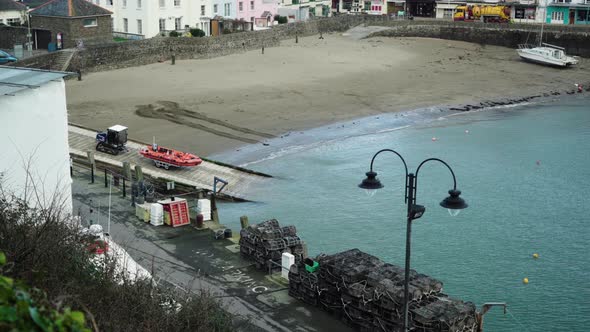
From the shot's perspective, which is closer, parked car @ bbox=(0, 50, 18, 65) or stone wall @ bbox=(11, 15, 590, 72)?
parked car @ bbox=(0, 50, 18, 65)

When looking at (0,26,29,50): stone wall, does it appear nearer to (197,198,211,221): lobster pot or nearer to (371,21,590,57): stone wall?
(197,198,211,221): lobster pot

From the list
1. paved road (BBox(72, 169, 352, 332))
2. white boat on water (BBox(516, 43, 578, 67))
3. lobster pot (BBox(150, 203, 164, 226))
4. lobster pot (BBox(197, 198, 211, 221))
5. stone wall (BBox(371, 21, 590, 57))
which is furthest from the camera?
stone wall (BBox(371, 21, 590, 57))

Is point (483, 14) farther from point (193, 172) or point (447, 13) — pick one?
point (193, 172)

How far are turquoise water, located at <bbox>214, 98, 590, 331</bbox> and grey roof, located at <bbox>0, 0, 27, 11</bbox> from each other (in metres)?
27.1

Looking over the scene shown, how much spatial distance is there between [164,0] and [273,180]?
29323 mm

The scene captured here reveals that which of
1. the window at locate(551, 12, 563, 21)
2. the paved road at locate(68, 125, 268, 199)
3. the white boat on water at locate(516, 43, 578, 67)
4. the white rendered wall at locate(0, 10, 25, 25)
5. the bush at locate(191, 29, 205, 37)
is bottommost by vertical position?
the paved road at locate(68, 125, 268, 199)

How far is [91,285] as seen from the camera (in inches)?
514

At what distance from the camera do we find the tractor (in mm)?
31750

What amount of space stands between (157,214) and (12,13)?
36.6m

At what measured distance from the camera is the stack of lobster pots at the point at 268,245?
19797mm

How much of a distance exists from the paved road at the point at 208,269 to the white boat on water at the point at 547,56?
40086 millimetres

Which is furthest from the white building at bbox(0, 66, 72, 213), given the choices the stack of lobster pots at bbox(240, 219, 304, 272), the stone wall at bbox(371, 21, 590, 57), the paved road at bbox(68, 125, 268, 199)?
the stone wall at bbox(371, 21, 590, 57)

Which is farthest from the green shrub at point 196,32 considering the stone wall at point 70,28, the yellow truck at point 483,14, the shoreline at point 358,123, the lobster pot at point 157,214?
the lobster pot at point 157,214

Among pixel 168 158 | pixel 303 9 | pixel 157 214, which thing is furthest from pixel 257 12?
pixel 157 214
